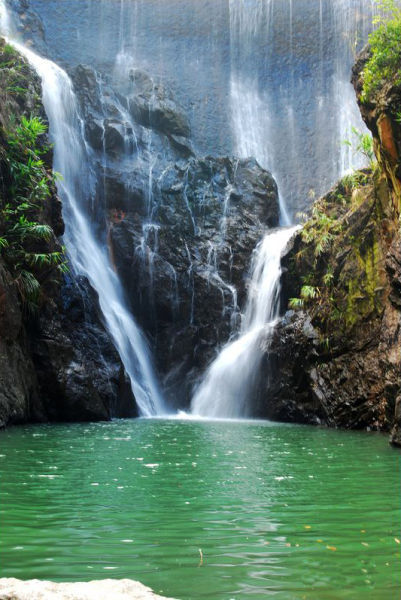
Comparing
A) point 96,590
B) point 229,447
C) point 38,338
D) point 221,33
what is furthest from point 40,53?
point 96,590

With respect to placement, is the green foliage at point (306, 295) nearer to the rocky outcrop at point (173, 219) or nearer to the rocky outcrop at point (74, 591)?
the rocky outcrop at point (173, 219)

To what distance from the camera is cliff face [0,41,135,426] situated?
39.9ft

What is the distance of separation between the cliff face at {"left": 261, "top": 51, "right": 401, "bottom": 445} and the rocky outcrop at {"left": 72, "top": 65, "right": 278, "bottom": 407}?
16.1ft

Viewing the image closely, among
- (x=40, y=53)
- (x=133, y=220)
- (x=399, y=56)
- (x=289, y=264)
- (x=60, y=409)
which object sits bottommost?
(x=60, y=409)

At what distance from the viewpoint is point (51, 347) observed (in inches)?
552

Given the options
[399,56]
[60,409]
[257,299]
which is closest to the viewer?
[399,56]

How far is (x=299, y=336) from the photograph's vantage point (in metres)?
15.7

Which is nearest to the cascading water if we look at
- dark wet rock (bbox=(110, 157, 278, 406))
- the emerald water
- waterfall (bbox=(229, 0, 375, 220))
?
waterfall (bbox=(229, 0, 375, 220))

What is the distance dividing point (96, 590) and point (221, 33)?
121 feet

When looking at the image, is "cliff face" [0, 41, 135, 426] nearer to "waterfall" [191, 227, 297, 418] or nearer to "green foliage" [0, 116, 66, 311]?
"green foliage" [0, 116, 66, 311]

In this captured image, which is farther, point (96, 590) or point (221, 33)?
point (221, 33)

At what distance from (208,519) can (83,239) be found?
1679 cm

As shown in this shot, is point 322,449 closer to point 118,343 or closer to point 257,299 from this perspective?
point 118,343

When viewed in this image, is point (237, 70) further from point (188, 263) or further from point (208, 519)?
point (208, 519)
